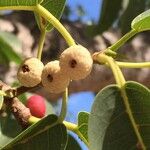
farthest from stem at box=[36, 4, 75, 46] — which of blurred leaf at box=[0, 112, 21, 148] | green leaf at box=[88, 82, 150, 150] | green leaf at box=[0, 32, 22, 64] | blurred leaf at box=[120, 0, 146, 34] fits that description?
blurred leaf at box=[120, 0, 146, 34]

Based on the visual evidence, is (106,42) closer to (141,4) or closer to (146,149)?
(141,4)

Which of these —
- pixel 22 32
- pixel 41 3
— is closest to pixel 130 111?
pixel 41 3

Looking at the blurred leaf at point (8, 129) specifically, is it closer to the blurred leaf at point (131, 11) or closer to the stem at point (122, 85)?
the stem at point (122, 85)

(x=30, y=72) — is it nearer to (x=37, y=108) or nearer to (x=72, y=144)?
(x=72, y=144)

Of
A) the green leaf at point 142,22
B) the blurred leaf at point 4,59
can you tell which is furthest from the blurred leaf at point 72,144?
the blurred leaf at point 4,59

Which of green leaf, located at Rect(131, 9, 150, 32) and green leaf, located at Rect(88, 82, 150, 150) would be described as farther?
green leaf, located at Rect(131, 9, 150, 32)

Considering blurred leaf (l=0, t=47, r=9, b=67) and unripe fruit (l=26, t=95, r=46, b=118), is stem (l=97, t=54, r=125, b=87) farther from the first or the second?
blurred leaf (l=0, t=47, r=9, b=67)
